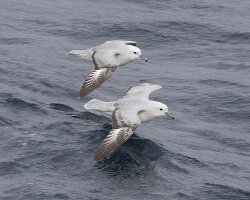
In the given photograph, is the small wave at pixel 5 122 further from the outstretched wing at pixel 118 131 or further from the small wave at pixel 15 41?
the small wave at pixel 15 41

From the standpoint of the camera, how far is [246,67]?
30.1m

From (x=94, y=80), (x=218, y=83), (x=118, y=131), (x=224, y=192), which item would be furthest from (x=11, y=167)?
(x=218, y=83)

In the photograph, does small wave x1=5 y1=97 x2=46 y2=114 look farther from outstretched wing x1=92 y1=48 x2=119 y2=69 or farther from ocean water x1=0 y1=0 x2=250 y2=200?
outstretched wing x1=92 y1=48 x2=119 y2=69

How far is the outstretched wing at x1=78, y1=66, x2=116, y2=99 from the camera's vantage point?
22.3m

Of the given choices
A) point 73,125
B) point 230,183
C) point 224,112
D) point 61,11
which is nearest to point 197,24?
point 61,11

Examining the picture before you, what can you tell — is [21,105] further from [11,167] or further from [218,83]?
[218,83]

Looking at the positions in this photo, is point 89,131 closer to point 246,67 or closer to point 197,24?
point 246,67

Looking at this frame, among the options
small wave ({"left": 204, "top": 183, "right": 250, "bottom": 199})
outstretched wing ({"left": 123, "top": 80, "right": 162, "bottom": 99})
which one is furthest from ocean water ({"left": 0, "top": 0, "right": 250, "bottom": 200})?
outstretched wing ({"left": 123, "top": 80, "right": 162, "bottom": 99})

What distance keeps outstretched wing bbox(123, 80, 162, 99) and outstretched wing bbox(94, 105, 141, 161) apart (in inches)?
78.4

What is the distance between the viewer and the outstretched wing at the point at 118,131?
65.4 feet

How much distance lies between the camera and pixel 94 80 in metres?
22.6

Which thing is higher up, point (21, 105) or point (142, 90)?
point (142, 90)

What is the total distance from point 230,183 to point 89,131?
174 inches

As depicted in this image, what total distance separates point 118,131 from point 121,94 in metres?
6.57
